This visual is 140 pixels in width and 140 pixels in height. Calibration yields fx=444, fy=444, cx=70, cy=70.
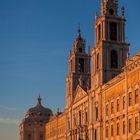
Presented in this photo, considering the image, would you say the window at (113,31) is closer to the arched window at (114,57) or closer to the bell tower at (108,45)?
the bell tower at (108,45)

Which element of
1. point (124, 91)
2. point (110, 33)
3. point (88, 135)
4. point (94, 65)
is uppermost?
point (110, 33)

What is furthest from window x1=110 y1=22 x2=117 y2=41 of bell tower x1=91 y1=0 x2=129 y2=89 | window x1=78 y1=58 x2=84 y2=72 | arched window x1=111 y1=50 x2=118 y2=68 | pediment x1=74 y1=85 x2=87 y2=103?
window x1=78 y1=58 x2=84 y2=72

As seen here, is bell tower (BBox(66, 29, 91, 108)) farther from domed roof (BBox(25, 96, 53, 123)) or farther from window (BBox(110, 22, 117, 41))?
domed roof (BBox(25, 96, 53, 123))

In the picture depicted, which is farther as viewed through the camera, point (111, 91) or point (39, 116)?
point (39, 116)

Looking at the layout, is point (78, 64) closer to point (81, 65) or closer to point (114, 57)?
point (81, 65)

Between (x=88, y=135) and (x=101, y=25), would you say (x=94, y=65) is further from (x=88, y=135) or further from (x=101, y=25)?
(x=88, y=135)

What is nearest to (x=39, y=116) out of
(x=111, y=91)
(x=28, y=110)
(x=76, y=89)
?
(x=28, y=110)

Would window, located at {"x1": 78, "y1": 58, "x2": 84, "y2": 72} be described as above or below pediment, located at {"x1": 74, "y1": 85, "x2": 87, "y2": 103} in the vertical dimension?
above

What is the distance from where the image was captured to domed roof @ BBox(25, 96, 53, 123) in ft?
468

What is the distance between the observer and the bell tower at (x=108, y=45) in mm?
65438

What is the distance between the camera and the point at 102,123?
209ft

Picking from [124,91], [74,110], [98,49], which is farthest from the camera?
[74,110]

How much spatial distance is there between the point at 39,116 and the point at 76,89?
62.4m

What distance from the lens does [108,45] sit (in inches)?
2611
